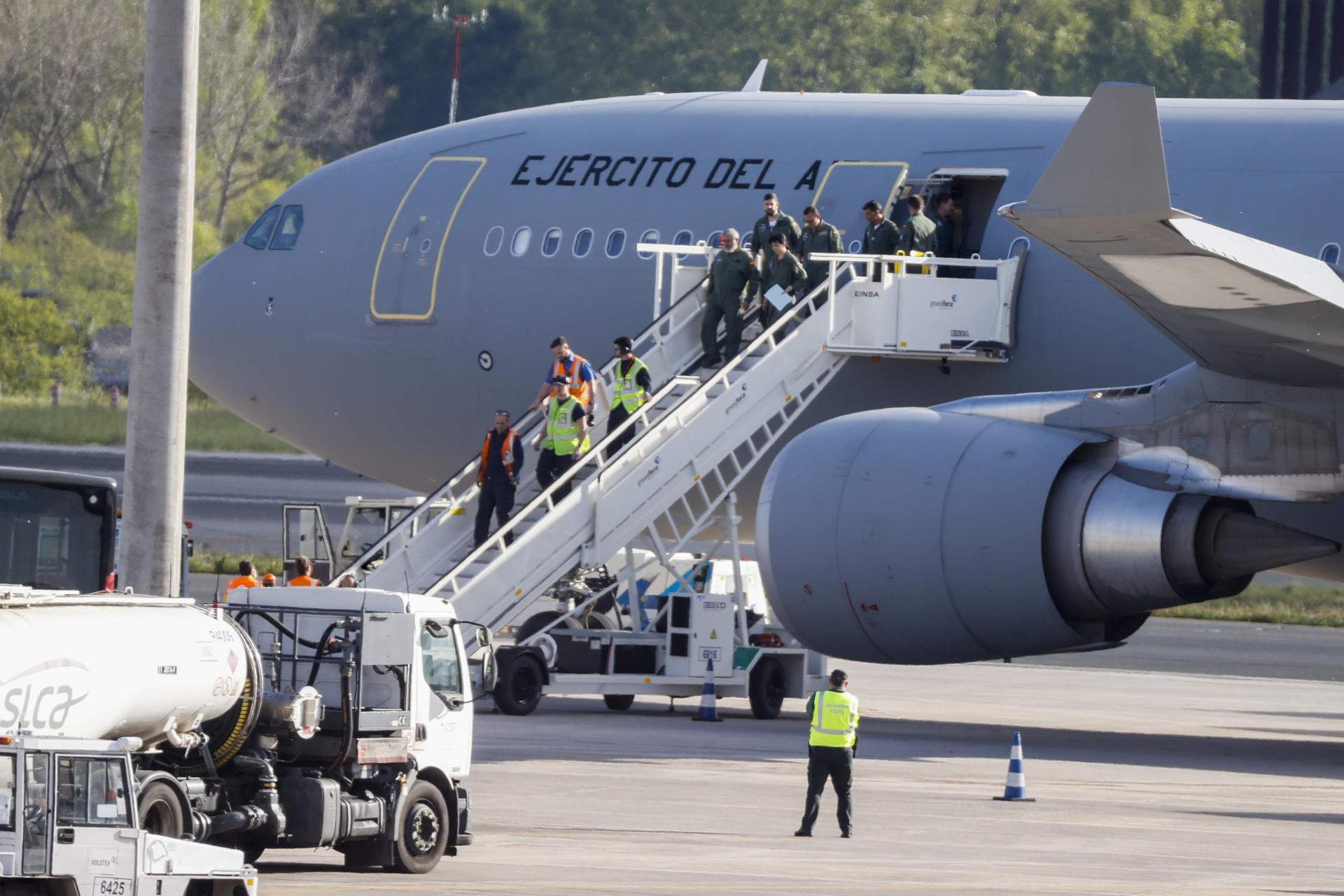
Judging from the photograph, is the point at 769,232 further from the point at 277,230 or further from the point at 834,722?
the point at 834,722

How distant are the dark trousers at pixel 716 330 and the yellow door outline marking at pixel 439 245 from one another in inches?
136

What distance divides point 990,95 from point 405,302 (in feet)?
22.1

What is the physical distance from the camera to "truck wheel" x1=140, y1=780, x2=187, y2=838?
12297 millimetres

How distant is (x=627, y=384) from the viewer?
23047 millimetres

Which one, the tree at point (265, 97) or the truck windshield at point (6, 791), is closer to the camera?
the truck windshield at point (6, 791)

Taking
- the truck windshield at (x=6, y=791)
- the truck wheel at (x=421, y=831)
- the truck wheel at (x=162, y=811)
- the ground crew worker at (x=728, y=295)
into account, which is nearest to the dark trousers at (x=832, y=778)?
the truck wheel at (x=421, y=831)

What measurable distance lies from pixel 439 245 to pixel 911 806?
1057 centimetres

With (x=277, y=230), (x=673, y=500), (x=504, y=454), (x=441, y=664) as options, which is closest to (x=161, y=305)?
(x=441, y=664)

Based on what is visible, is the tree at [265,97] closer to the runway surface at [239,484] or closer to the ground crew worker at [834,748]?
the runway surface at [239,484]

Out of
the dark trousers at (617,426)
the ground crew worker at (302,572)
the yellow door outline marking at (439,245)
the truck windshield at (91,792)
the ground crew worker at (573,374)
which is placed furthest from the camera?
the yellow door outline marking at (439,245)

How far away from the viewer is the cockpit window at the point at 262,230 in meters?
27.2

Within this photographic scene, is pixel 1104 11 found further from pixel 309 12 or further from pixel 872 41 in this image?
pixel 309 12

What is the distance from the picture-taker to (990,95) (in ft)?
78.4

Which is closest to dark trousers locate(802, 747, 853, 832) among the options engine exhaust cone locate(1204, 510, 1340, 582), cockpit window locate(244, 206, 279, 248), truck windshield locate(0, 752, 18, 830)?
engine exhaust cone locate(1204, 510, 1340, 582)
